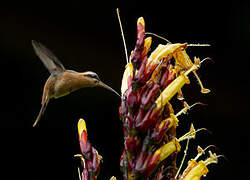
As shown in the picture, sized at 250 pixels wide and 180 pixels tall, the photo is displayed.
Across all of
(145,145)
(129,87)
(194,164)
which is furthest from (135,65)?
(194,164)

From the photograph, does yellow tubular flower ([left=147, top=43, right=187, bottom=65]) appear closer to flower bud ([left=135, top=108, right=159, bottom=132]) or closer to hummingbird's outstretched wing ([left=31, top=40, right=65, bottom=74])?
flower bud ([left=135, top=108, right=159, bottom=132])

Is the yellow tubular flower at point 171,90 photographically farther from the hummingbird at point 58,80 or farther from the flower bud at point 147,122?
the hummingbird at point 58,80

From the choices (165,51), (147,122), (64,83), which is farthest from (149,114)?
(64,83)

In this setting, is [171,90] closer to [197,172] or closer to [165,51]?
[165,51]

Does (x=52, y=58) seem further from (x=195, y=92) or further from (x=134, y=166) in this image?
(x=195, y=92)

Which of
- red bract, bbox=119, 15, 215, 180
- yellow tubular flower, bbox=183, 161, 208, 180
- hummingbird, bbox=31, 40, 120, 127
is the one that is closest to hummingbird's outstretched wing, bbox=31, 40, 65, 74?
hummingbird, bbox=31, 40, 120, 127

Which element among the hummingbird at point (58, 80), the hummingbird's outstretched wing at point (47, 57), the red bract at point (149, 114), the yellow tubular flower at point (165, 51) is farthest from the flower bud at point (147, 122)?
the hummingbird's outstretched wing at point (47, 57)
